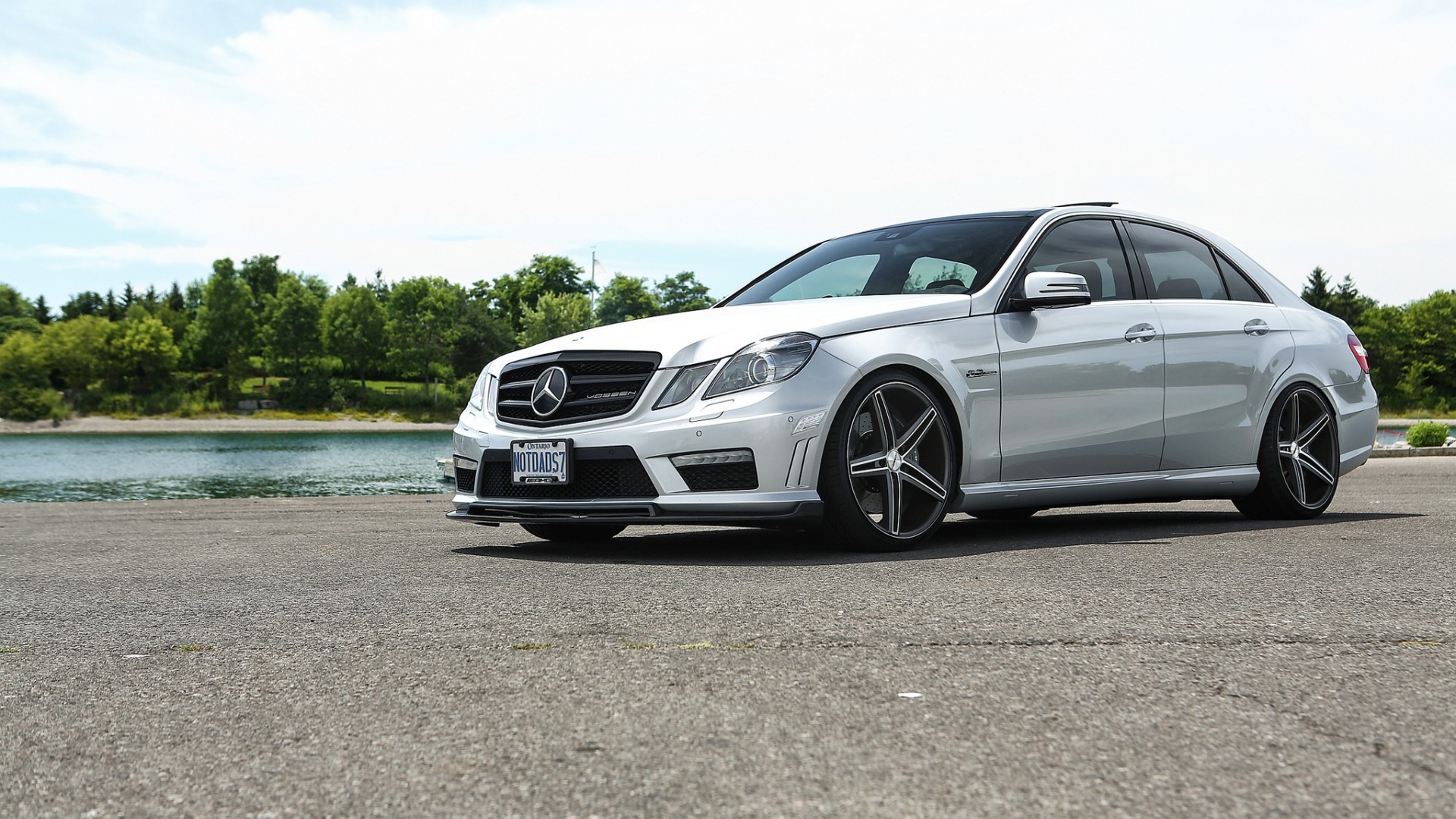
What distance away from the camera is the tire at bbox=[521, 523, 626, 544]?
6.76 m

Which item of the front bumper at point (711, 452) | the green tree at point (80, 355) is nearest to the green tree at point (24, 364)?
the green tree at point (80, 355)

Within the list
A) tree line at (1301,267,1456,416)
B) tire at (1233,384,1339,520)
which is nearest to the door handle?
tire at (1233,384,1339,520)

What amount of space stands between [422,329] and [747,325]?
365 ft

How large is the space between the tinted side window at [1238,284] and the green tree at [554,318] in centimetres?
9439

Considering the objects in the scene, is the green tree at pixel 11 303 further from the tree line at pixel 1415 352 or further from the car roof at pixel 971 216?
the car roof at pixel 971 216

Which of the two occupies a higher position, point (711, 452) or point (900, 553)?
point (711, 452)

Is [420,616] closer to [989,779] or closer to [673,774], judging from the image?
[673,774]

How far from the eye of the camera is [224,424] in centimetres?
10550

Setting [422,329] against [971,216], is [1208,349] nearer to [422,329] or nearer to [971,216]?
[971,216]

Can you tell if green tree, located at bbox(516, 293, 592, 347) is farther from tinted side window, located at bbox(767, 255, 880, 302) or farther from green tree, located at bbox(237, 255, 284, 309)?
tinted side window, located at bbox(767, 255, 880, 302)

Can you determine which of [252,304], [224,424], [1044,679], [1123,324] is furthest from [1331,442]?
[252,304]

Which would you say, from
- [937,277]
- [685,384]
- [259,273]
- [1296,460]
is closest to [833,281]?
[937,277]

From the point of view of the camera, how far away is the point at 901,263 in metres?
6.75

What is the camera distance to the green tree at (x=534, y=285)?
12381 cm
